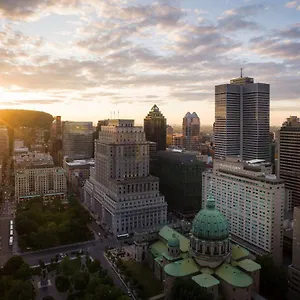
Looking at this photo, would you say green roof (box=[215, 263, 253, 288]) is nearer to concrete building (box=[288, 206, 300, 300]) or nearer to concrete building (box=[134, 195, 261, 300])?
concrete building (box=[134, 195, 261, 300])

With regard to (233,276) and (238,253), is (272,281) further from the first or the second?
(233,276)

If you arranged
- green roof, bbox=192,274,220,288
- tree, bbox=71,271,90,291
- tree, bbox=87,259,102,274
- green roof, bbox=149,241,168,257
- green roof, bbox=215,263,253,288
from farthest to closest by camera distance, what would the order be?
green roof, bbox=149,241,168,257 < tree, bbox=87,259,102,274 < tree, bbox=71,271,90,291 < green roof, bbox=215,263,253,288 < green roof, bbox=192,274,220,288

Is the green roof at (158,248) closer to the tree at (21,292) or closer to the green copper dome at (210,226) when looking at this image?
the green copper dome at (210,226)

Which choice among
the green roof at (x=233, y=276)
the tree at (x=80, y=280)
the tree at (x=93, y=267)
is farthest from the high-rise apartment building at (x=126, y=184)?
the green roof at (x=233, y=276)

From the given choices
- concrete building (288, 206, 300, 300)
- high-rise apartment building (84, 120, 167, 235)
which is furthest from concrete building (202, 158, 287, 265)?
high-rise apartment building (84, 120, 167, 235)

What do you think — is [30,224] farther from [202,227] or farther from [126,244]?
[202,227]
